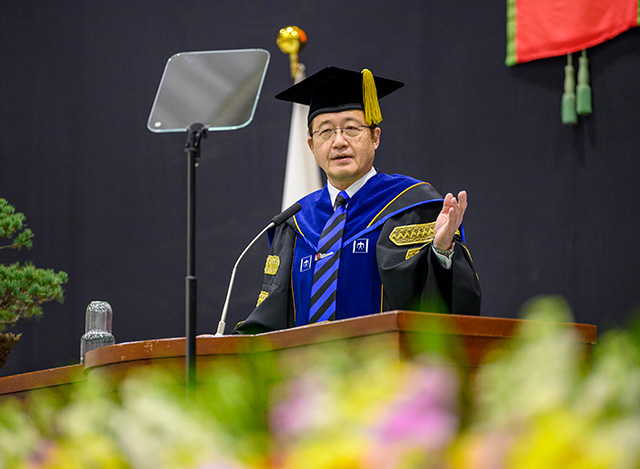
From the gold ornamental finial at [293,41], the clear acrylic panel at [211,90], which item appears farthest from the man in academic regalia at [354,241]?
the gold ornamental finial at [293,41]

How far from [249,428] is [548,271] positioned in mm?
4409

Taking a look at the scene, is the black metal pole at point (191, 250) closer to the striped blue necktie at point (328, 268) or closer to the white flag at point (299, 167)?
the striped blue necktie at point (328, 268)

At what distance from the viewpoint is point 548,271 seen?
4.79m

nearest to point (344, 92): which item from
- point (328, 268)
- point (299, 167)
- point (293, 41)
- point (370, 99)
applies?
point (370, 99)

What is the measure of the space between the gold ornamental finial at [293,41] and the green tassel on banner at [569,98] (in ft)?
5.74

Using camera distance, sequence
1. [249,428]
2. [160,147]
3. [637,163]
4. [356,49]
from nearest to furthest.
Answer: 1. [249,428]
2. [637,163]
3. [356,49]
4. [160,147]

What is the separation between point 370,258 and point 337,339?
5.34 feet

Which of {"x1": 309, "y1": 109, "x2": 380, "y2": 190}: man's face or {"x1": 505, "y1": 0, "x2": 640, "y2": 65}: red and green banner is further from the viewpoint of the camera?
{"x1": 505, "y1": 0, "x2": 640, "y2": 65}: red and green banner

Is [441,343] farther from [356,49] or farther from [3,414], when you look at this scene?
[356,49]

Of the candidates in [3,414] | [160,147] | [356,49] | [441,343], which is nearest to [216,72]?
[3,414]

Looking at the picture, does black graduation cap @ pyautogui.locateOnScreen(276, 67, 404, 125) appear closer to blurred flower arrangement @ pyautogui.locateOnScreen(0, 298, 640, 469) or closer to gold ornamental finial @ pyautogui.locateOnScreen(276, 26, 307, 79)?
gold ornamental finial @ pyautogui.locateOnScreen(276, 26, 307, 79)

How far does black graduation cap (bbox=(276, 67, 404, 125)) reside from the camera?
362 centimetres

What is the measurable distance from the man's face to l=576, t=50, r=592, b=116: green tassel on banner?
156 cm

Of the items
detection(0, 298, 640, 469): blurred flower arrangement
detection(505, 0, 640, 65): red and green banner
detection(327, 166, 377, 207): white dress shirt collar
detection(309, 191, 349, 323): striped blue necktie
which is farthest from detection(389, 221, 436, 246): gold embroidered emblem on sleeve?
detection(0, 298, 640, 469): blurred flower arrangement
